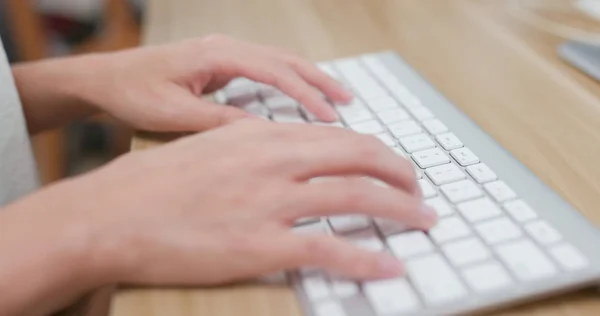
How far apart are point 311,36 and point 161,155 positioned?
41cm

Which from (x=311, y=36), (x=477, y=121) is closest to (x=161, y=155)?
(x=477, y=121)

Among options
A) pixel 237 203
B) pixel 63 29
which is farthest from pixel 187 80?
pixel 63 29

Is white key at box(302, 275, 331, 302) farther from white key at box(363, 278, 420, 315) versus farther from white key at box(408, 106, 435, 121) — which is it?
white key at box(408, 106, 435, 121)

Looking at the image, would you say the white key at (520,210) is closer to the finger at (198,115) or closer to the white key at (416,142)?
the white key at (416,142)

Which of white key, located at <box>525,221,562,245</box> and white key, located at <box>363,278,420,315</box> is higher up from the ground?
white key, located at <box>525,221,562,245</box>

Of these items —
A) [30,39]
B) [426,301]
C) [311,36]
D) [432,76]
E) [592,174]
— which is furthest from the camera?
[30,39]

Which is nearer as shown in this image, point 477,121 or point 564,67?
point 477,121

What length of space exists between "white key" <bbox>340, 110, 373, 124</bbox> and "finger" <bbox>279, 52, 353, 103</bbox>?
0.02 meters

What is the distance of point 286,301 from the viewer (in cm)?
40

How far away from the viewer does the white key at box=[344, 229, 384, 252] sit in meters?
0.43

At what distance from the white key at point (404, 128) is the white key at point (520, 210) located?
13 cm

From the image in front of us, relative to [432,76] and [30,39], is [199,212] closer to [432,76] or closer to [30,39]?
[432,76]

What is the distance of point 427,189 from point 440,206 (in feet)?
0.08

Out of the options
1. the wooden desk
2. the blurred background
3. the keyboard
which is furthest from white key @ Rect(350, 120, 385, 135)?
the blurred background
